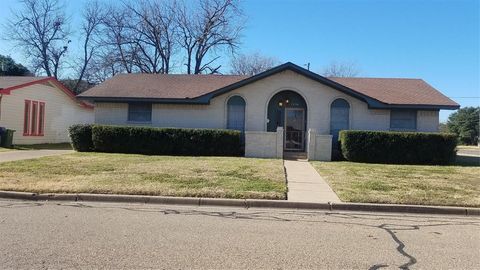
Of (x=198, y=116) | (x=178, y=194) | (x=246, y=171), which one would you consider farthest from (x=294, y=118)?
(x=178, y=194)

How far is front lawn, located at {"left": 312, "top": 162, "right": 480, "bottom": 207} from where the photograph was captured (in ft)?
32.2

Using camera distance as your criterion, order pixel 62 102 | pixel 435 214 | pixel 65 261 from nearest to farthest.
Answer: pixel 65 261 → pixel 435 214 → pixel 62 102

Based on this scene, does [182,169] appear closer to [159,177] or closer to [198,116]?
[159,177]

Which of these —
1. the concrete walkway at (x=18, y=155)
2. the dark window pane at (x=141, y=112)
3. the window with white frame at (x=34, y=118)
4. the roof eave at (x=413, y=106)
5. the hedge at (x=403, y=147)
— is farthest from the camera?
the window with white frame at (x=34, y=118)

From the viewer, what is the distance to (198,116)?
892 inches

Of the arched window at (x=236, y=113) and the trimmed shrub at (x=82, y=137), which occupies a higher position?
the arched window at (x=236, y=113)

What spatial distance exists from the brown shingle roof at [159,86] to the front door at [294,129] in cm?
430

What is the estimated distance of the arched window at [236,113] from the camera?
22.4 meters

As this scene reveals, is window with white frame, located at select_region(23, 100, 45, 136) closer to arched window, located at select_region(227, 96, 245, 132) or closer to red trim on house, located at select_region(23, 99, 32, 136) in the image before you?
red trim on house, located at select_region(23, 99, 32, 136)

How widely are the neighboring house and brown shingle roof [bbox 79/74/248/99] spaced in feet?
14.7

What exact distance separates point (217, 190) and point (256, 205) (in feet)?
3.91

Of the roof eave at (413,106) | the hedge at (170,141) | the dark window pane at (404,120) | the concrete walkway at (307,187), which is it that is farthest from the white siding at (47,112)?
the dark window pane at (404,120)

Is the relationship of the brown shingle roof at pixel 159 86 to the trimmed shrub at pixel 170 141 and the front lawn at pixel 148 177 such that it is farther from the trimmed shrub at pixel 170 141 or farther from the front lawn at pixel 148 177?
the front lawn at pixel 148 177

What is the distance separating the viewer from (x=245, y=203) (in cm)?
945
